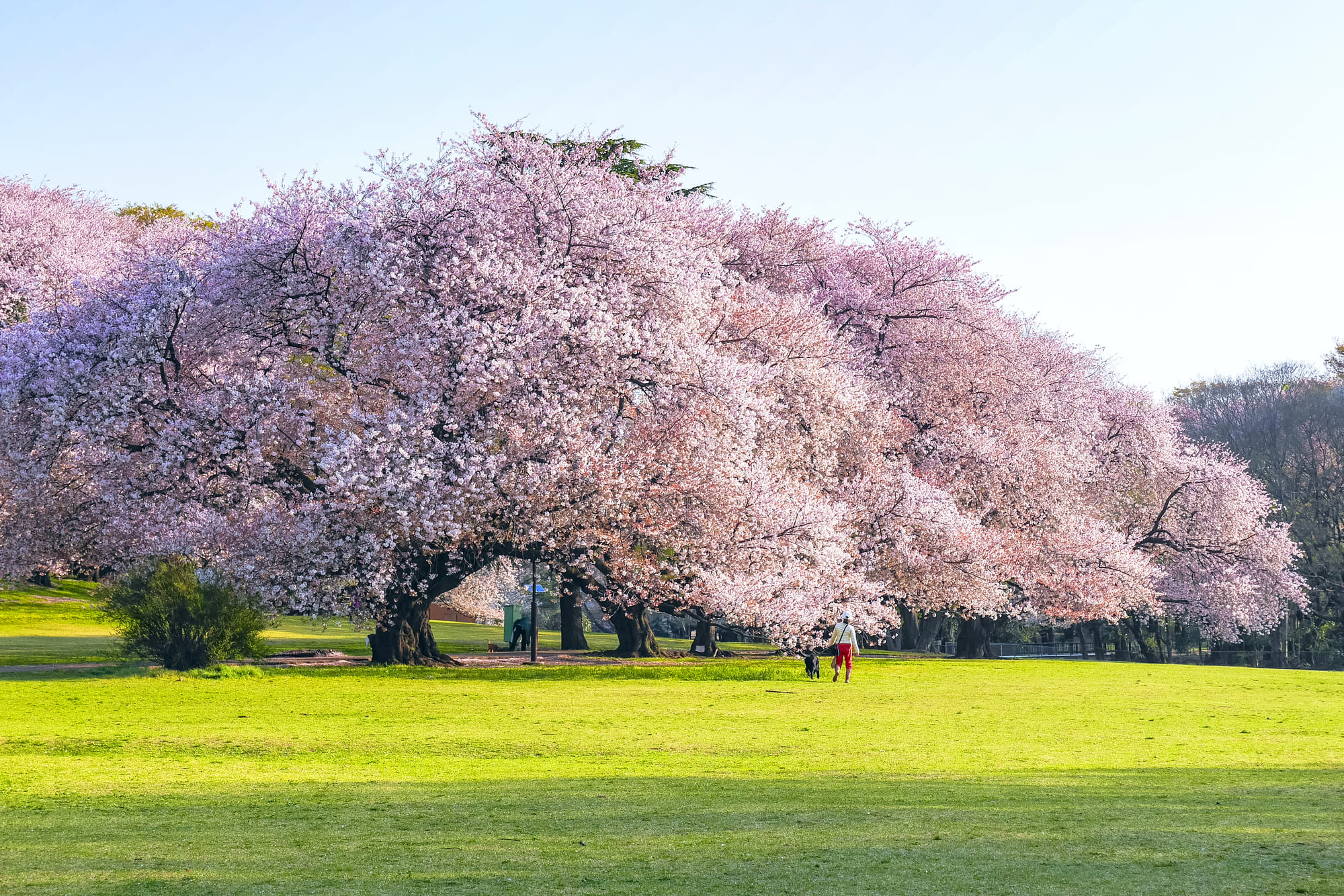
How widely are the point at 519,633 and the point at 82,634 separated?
50.5 ft

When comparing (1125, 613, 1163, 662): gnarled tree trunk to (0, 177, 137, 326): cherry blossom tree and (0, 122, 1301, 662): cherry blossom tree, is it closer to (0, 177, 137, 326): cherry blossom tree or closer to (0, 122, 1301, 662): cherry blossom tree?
(0, 122, 1301, 662): cherry blossom tree

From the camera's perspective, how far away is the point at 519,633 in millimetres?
40531

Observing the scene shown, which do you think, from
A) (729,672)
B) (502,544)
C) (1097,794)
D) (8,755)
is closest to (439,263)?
(502,544)

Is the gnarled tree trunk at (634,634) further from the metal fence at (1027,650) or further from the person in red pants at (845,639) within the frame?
the metal fence at (1027,650)

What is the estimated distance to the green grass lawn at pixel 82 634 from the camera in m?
31.7

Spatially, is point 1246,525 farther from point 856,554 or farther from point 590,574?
point 590,574

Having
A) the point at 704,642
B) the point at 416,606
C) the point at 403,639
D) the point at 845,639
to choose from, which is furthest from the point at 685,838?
A: the point at 704,642

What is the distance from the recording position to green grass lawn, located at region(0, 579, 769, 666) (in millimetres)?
31656

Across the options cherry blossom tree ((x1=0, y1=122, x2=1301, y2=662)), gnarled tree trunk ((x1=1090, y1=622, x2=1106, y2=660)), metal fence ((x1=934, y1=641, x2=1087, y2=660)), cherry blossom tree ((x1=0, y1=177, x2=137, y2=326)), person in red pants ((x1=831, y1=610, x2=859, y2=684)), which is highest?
cherry blossom tree ((x1=0, y1=177, x2=137, y2=326))

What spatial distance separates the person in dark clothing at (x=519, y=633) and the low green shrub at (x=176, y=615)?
14100 mm

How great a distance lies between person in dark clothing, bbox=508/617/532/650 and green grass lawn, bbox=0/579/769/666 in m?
0.95

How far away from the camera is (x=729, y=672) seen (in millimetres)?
29625

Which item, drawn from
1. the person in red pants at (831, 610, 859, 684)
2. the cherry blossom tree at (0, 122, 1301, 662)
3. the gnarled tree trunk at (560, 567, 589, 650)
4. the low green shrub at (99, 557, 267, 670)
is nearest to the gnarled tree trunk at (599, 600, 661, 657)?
the cherry blossom tree at (0, 122, 1301, 662)

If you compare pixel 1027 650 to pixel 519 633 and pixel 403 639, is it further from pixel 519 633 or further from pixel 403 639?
pixel 403 639
